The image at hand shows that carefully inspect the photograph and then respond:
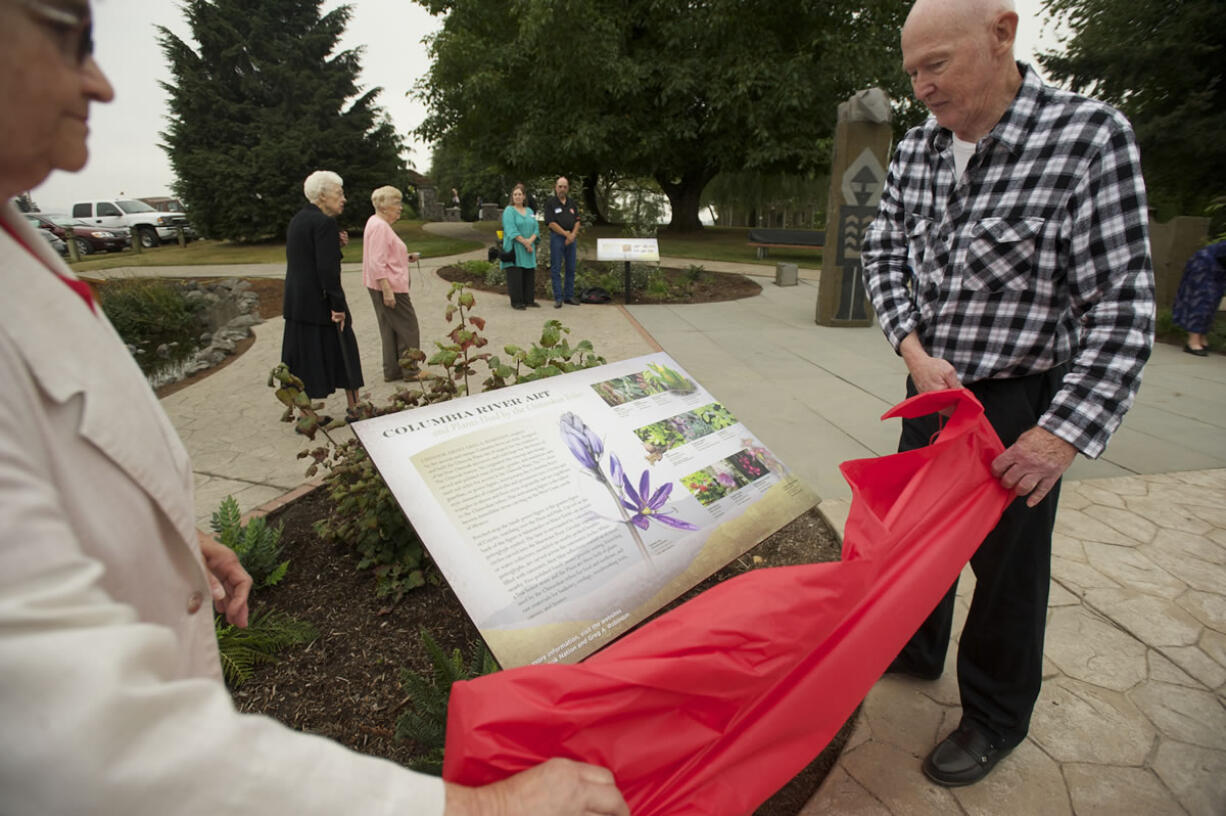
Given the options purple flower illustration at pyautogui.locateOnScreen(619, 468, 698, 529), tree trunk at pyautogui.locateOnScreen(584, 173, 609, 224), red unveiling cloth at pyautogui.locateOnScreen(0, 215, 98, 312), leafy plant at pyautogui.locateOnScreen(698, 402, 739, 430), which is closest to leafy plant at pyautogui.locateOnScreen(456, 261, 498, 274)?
leafy plant at pyautogui.locateOnScreen(698, 402, 739, 430)

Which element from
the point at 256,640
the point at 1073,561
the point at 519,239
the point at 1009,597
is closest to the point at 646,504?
the point at 1009,597

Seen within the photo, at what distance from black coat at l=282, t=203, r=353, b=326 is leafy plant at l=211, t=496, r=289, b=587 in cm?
252

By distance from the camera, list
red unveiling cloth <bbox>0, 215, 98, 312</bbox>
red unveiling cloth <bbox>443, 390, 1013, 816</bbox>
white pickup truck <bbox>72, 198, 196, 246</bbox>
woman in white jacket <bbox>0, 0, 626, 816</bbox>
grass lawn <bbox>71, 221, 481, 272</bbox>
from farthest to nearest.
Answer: white pickup truck <bbox>72, 198, 196, 246</bbox> → grass lawn <bbox>71, 221, 481, 272</bbox> → red unveiling cloth <bbox>443, 390, 1013, 816</bbox> → red unveiling cloth <bbox>0, 215, 98, 312</bbox> → woman in white jacket <bbox>0, 0, 626, 816</bbox>

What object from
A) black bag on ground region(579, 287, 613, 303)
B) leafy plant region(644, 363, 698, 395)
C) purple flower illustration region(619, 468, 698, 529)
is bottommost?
black bag on ground region(579, 287, 613, 303)

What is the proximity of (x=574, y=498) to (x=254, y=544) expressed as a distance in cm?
159

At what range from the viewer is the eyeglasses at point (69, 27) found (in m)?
0.58

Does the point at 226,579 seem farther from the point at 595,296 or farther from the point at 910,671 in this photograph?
the point at 595,296

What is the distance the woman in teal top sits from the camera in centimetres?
925

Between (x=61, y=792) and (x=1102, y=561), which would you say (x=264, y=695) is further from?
(x=1102, y=561)

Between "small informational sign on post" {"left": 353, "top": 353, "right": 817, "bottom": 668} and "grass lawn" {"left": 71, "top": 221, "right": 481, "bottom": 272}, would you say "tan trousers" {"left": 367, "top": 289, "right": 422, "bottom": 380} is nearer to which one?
"small informational sign on post" {"left": 353, "top": 353, "right": 817, "bottom": 668}

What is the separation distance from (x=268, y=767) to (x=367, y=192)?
2687 centimetres

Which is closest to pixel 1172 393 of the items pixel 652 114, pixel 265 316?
pixel 265 316

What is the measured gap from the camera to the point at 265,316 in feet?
33.6

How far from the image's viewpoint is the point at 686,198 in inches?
947
